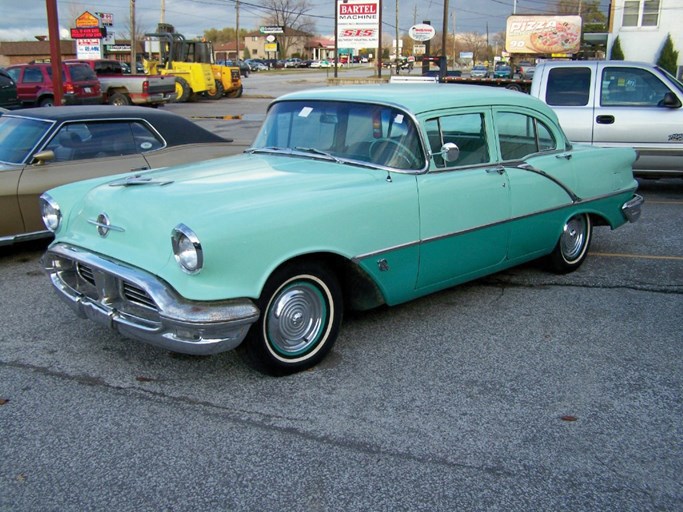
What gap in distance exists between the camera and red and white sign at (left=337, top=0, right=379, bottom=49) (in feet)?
119

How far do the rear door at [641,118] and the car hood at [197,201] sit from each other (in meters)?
5.77

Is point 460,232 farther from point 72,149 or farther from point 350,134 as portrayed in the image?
point 72,149

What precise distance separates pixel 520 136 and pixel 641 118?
14.4 feet

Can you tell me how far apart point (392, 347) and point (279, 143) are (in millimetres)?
1737

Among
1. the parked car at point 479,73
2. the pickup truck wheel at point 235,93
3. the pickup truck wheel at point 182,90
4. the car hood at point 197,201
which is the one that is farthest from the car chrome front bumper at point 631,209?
the parked car at point 479,73

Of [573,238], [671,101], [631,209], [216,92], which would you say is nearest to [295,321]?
[573,238]

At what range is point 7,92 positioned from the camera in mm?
18547

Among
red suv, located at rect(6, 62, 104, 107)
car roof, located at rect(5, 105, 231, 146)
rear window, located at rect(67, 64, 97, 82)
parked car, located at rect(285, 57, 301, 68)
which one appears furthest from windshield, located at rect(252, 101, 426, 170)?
parked car, located at rect(285, 57, 301, 68)

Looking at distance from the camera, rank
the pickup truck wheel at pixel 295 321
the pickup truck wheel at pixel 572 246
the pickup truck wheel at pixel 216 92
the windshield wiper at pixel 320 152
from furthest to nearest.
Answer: the pickup truck wheel at pixel 216 92
the pickup truck wheel at pixel 572 246
the windshield wiper at pixel 320 152
the pickup truck wheel at pixel 295 321

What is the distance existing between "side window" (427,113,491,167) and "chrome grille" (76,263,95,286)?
90.0 inches

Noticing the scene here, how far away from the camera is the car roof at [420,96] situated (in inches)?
182

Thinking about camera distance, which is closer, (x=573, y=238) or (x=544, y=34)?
(x=573, y=238)

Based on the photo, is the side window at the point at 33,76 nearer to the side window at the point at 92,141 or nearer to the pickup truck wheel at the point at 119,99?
the pickup truck wheel at the point at 119,99

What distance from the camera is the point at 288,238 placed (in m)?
3.69
